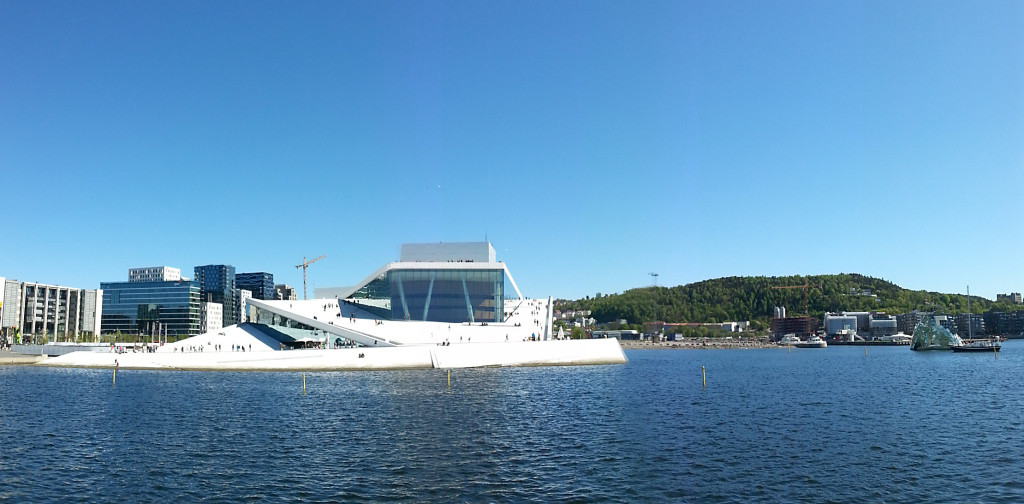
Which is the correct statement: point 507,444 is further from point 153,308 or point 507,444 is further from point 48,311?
point 153,308

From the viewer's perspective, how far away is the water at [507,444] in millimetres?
22688

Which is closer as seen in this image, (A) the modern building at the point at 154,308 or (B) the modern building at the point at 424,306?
(B) the modern building at the point at 424,306

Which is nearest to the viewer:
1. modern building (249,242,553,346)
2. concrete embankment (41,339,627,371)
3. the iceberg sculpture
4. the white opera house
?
concrete embankment (41,339,627,371)

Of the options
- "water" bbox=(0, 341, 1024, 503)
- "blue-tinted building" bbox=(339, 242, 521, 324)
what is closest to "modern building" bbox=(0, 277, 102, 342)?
"blue-tinted building" bbox=(339, 242, 521, 324)

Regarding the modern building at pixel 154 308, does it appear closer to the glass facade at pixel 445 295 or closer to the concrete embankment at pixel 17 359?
the concrete embankment at pixel 17 359

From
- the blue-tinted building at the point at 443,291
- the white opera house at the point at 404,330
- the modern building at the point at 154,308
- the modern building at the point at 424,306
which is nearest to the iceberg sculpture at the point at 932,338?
the white opera house at the point at 404,330

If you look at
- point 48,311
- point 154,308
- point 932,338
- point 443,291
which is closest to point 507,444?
point 443,291

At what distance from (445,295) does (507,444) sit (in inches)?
2467

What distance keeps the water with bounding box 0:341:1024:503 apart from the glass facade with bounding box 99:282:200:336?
141 metres

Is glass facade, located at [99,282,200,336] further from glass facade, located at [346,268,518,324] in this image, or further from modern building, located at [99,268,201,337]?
glass facade, located at [346,268,518,324]

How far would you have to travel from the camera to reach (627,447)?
29.8 m

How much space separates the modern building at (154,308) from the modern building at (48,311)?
774 cm

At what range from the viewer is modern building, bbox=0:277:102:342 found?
15625 centimetres

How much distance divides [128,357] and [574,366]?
53.3 meters
